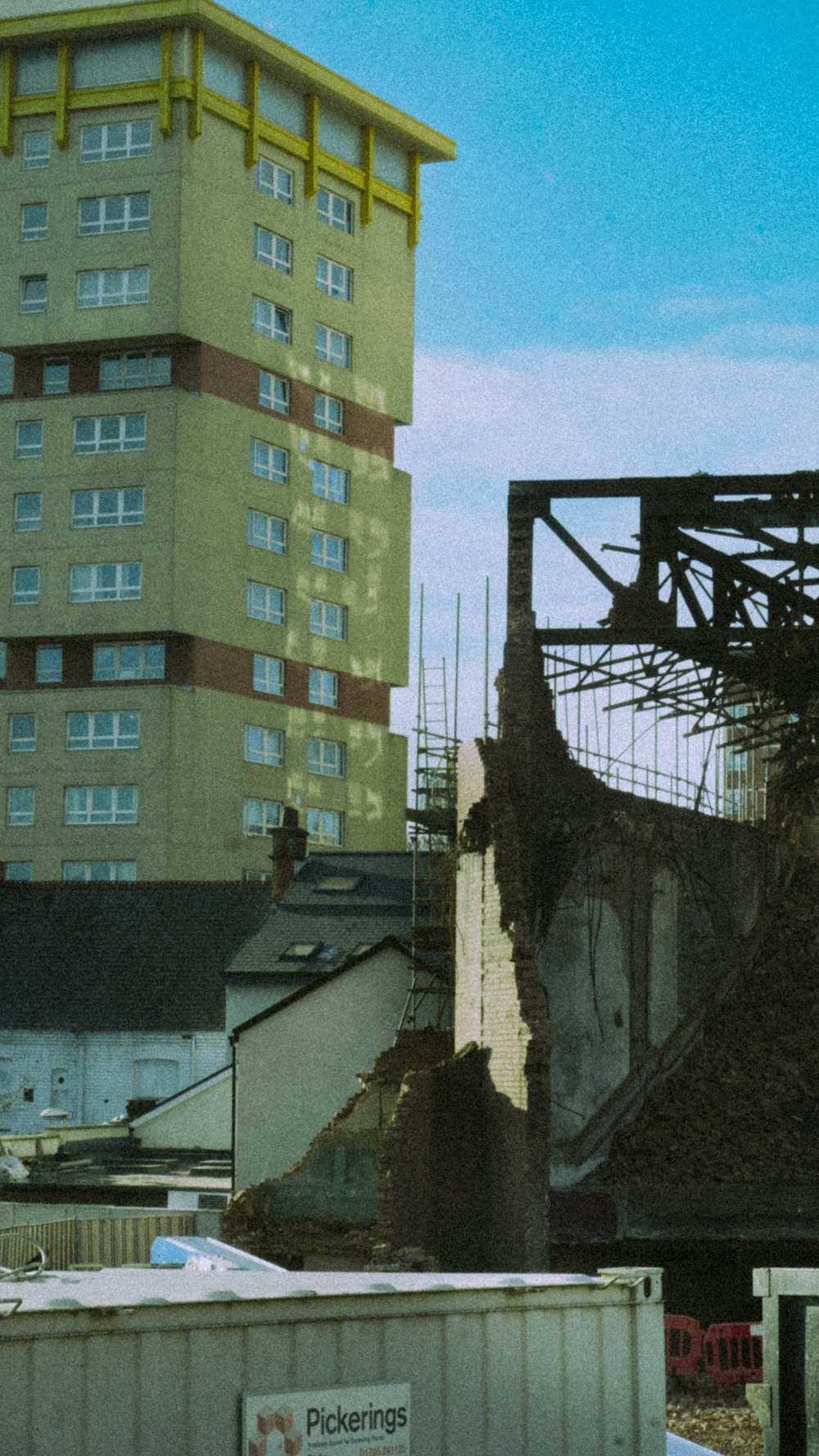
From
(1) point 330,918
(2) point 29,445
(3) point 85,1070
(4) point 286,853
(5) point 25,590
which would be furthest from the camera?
(2) point 29,445

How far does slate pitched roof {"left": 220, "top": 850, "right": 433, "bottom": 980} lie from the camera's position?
135 feet

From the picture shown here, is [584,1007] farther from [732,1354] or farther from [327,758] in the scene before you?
[327,758]

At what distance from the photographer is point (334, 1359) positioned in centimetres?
1265

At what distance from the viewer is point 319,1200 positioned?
27.2 metres

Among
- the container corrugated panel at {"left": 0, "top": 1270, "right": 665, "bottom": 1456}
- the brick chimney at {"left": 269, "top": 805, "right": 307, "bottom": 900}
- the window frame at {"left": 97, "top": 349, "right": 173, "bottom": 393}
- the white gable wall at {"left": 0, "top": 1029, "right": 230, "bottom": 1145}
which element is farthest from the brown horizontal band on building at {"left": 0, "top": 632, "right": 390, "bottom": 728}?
the container corrugated panel at {"left": 0, "top": 1270, "right": 665, "bottom": 1456}

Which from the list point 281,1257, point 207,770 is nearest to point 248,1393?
point 281,1257

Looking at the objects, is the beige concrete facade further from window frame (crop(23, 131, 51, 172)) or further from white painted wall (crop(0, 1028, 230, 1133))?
white painted wall (crop(0, 1028, 230, 1133))

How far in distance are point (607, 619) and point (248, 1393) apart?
1879 centimetres

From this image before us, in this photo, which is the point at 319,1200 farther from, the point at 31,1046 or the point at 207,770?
the point at 207,770

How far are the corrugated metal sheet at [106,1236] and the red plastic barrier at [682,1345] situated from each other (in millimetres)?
8320

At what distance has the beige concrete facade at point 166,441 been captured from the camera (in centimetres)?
6650

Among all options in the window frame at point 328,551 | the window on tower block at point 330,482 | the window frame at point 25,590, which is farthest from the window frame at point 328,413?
the window frame at point 25,590

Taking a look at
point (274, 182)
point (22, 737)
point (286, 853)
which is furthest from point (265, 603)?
point (286, 853)

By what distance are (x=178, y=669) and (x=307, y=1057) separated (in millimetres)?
33233
